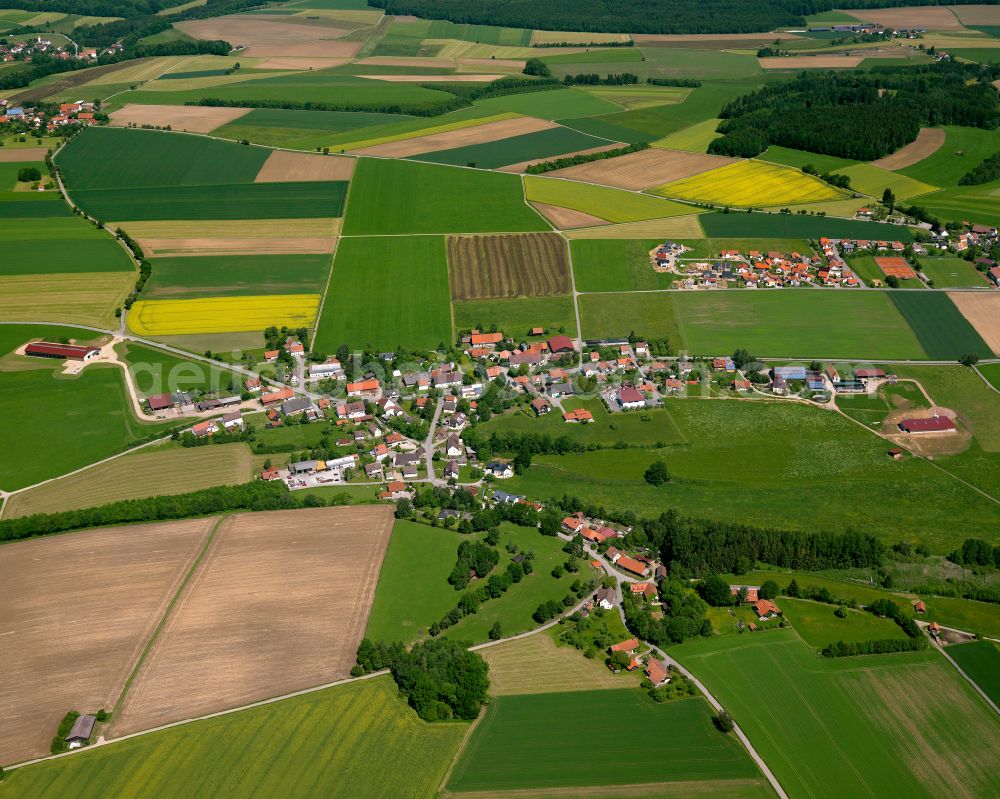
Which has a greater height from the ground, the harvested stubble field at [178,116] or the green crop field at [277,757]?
the harvested stubble field at [178,116]

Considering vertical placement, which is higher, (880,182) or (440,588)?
(880,182)

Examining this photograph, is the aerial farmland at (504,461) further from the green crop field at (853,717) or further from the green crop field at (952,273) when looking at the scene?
the green crop field at (952,273)

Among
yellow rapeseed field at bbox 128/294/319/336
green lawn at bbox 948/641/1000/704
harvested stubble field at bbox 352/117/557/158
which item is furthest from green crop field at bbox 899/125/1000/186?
green lawn at bbox 948/641/1000/704

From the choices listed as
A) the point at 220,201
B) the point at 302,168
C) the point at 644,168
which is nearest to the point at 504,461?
the point at 220,201

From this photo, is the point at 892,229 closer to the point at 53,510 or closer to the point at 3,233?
the point at 53,510

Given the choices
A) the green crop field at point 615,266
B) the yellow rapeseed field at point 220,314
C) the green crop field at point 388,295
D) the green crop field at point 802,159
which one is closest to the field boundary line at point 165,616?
the green crop field at point 388,295

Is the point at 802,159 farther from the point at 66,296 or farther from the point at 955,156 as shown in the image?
the point at 66,296

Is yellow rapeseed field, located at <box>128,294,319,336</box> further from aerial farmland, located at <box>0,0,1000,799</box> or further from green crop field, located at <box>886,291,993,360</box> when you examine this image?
green crop field, located at <box>886,291,993,360</box>
